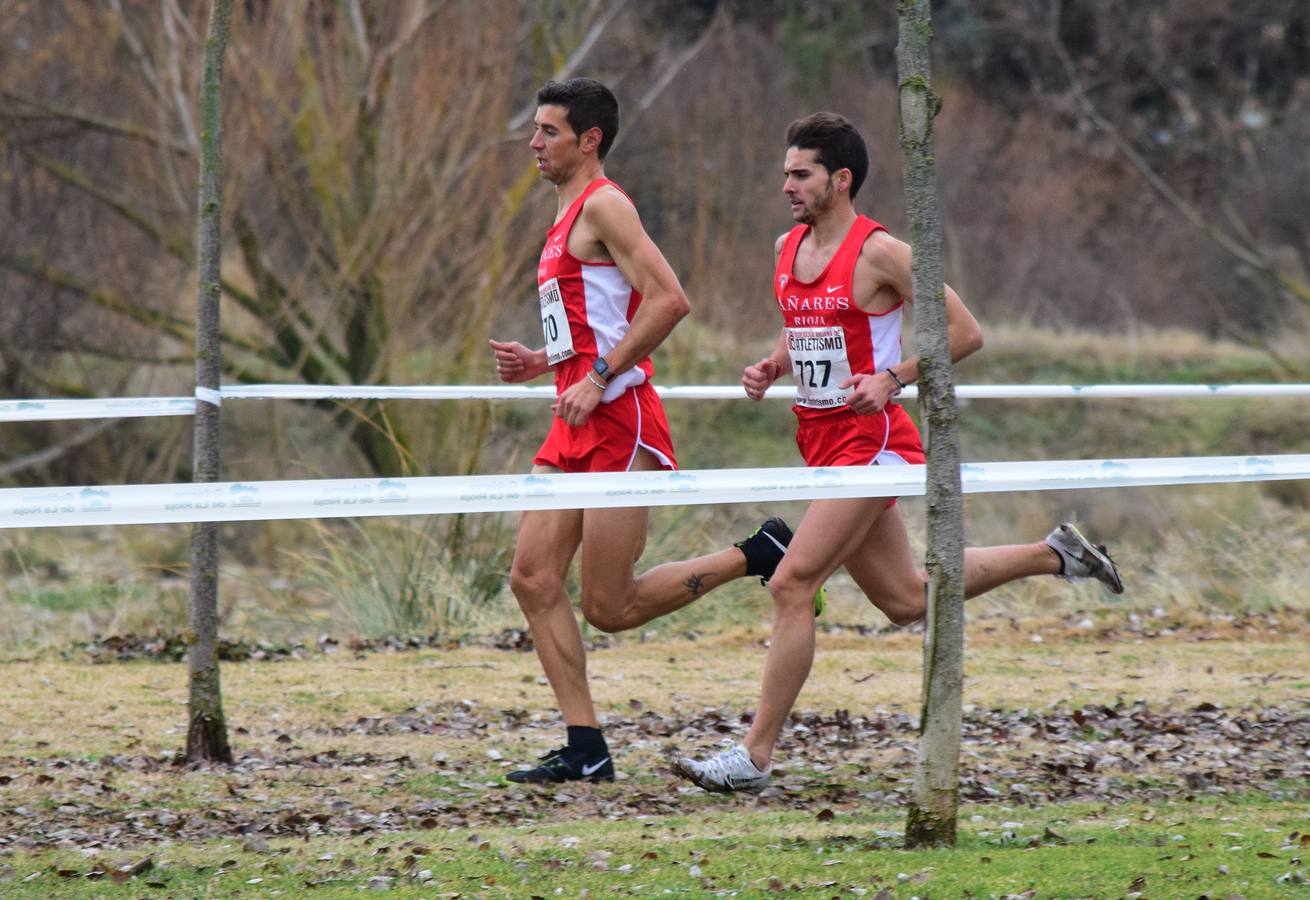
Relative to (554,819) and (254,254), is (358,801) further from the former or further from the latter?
(254,254)

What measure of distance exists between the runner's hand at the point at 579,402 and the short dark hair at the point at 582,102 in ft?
2.57

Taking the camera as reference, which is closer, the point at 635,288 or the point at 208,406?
the point at 635,288

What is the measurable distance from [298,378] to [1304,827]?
1070 cm

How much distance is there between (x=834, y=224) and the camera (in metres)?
6.02

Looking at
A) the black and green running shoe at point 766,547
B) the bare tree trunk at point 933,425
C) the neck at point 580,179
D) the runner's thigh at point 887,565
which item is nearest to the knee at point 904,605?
the runner's thigh at point 887,565

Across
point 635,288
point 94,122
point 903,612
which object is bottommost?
point 903,612

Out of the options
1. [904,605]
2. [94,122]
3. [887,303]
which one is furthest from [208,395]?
[94,122]

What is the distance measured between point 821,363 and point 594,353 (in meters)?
0.73

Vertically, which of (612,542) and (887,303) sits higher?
(887,303)

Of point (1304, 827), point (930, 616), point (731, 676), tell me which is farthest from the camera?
point (731, 676)

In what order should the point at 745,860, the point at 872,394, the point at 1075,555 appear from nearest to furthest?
the point at 745,860
the point at 872,394
the point at 1075,555

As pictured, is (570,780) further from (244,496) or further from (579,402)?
(244,496)

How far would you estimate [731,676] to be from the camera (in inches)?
345

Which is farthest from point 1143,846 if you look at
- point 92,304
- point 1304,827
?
point 92,304
